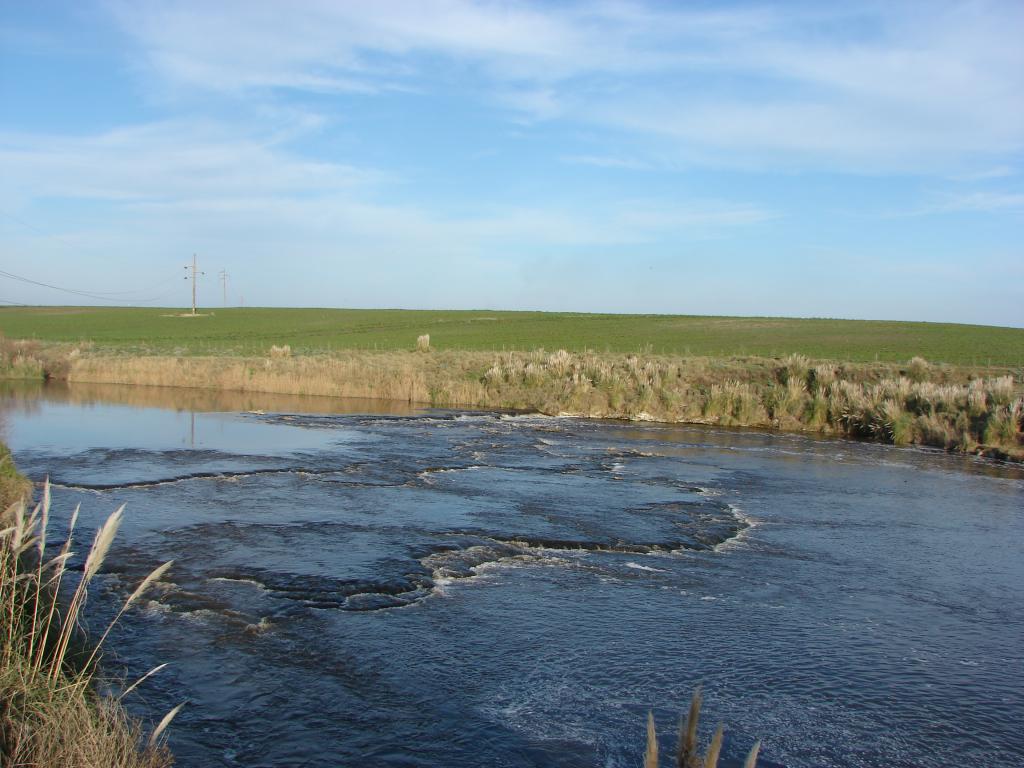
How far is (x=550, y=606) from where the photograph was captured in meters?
9.21

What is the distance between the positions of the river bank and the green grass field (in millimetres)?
6642

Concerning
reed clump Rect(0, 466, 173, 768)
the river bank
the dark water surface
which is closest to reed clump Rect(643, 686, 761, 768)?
reed clump Rect(0, 466, 173, 768)

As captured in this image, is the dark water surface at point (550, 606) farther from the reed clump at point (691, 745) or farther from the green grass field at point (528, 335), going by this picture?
the green grass field at point (528, 335)

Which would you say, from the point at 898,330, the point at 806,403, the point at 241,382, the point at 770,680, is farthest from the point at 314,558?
the point at 898,330

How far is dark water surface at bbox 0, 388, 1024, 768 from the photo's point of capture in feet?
21.7

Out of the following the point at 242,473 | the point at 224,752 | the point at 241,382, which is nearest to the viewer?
the point at 224,752

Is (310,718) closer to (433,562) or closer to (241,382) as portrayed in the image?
(433,562)

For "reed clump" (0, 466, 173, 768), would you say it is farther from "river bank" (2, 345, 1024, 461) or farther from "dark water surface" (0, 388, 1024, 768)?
"river bank" (2, 345, 1024, 461)

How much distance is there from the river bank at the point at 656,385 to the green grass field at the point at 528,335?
6642mm

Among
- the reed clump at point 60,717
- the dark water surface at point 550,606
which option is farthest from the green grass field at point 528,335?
the reed clump at point 60,717

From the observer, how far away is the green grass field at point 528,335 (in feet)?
136

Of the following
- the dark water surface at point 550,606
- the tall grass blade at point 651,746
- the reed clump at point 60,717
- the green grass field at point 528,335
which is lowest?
the dark water surface at point 550,606

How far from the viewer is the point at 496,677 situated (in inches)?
294

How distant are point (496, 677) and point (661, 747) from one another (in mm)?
1740
